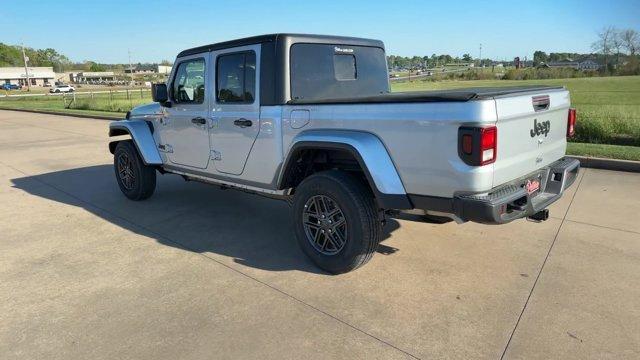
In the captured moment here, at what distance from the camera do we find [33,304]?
360 centimetres

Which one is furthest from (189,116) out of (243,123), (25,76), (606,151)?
(25,76)

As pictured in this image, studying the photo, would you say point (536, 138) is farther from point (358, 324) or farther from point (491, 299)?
point (358, 324)

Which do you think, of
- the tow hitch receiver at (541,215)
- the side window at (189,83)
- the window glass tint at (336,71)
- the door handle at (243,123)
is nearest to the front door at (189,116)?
the side window at (189,83)

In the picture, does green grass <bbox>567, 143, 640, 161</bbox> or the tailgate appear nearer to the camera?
the tailgate

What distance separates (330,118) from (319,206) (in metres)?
0.76

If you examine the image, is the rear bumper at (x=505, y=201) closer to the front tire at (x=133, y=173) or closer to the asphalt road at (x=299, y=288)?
the asphalt road at (x=299, y=288)

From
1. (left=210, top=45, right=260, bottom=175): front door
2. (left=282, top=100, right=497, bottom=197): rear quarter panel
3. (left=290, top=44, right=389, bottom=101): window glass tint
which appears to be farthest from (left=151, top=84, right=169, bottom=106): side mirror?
(left=282, top=100, right=497, bottom=197): rear quarter panel

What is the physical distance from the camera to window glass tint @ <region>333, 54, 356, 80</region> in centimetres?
467

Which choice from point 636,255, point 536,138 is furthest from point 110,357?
point 636,255

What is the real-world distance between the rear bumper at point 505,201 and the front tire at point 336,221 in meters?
0.46

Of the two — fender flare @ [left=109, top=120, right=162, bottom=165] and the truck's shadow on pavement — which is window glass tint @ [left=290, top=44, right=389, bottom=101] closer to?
the truck's shadow on pavement

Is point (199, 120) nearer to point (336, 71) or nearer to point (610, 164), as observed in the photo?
point (336, 71)

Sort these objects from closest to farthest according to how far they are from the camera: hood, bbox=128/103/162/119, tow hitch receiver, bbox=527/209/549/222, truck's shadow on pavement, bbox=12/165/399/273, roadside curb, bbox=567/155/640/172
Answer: tow hitch receiver, bbox=527/209/549/222, truck's shadow on pavement, bbox=12/165/399/273, hood, bbox=128/103/162/119, roadside curb, bbox=567/155/640/172

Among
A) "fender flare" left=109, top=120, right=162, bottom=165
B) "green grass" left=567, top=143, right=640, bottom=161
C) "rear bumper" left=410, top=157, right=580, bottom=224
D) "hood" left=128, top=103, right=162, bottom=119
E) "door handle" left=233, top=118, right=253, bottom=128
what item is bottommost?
"green grass" left=567, top=143, right=640, bottom=161
